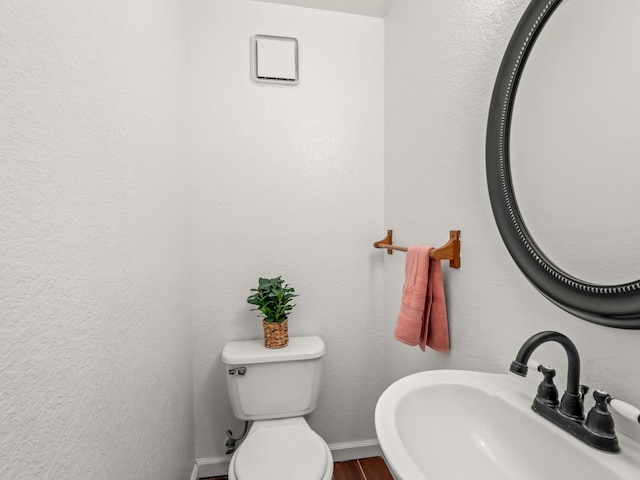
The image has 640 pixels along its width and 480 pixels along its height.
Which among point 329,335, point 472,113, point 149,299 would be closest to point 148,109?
point 149,299

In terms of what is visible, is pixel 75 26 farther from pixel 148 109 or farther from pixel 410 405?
pixel 410 405

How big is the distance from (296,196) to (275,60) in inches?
25.6

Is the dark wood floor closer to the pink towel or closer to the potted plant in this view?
the potted plant

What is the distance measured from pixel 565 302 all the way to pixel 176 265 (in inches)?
47.9

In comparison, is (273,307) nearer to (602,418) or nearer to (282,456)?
(282,456)

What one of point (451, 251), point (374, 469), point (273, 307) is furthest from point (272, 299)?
point (374, 469)

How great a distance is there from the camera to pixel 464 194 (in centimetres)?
108

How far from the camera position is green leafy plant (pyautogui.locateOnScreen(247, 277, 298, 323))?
4.88ft

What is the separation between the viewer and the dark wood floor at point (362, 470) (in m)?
1.61

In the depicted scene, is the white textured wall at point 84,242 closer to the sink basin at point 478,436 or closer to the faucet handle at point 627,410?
the sink basin at point 478,436

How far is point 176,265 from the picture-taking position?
129 centimetres

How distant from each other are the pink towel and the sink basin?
26cm

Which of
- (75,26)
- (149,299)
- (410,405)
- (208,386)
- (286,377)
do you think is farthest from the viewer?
(208,386)

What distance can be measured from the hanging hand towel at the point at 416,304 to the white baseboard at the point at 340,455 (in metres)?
0.94
